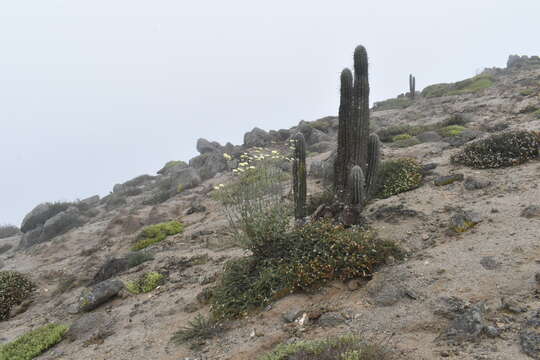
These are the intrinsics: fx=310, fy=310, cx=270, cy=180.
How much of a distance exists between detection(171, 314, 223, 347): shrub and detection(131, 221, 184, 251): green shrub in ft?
22.0

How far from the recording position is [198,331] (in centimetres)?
503

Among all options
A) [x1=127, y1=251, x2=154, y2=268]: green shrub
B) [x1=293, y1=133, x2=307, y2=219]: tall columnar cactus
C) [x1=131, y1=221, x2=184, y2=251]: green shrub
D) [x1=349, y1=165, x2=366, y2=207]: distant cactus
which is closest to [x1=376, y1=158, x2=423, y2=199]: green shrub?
[x1=349, y1=165, x2=366, y2=207]: distant cactus

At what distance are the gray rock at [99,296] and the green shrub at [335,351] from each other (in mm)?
5066

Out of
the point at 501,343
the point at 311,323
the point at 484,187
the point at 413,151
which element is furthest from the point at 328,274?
the point at 413,151

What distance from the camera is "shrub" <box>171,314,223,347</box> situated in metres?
4.93

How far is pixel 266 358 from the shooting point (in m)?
3.70

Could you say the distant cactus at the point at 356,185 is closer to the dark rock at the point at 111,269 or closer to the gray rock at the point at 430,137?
the dark rock at the point at 111,269

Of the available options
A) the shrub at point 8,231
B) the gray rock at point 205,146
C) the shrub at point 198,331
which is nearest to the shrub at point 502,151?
the shrub at point 198,331

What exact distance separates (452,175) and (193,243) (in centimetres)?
819

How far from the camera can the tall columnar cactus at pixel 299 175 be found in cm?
765

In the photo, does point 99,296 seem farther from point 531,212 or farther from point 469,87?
point 469,87

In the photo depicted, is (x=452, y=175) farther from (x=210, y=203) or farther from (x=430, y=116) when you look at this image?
(x=430, y=116)

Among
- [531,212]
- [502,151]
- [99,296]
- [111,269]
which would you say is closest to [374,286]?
[531,212]

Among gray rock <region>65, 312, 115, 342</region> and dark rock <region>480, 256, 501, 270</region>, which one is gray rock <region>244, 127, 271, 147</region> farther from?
dark rock <region>480, 256, 501, 270</region>
